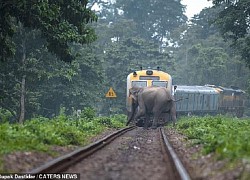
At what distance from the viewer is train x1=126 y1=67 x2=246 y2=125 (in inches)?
1125

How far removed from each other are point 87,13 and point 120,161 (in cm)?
916

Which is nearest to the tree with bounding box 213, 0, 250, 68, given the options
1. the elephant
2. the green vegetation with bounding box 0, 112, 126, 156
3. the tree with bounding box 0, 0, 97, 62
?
the elephant

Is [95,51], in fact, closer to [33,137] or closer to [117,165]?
[33,137]

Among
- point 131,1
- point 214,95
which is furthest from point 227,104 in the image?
point 131,1

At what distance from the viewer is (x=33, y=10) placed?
49.1 ft

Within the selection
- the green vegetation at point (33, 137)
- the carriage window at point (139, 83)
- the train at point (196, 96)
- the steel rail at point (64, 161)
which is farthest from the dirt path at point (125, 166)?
the carriage window at point (139, 83)

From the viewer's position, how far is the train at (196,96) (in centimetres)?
2858

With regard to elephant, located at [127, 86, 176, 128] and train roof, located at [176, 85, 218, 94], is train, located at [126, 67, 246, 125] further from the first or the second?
elephant, located at [127, 86, 176, 128]

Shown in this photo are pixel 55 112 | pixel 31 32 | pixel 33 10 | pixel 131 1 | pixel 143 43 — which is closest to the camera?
pixel 33 10

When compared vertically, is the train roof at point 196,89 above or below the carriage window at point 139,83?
below

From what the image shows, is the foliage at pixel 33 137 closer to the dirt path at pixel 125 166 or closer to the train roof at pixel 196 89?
the dirt path at pixel 125 166

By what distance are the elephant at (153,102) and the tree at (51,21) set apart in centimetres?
789

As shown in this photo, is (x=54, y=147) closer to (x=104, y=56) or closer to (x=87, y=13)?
(x=87, y=13)

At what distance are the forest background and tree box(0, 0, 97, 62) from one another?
0.10ft
